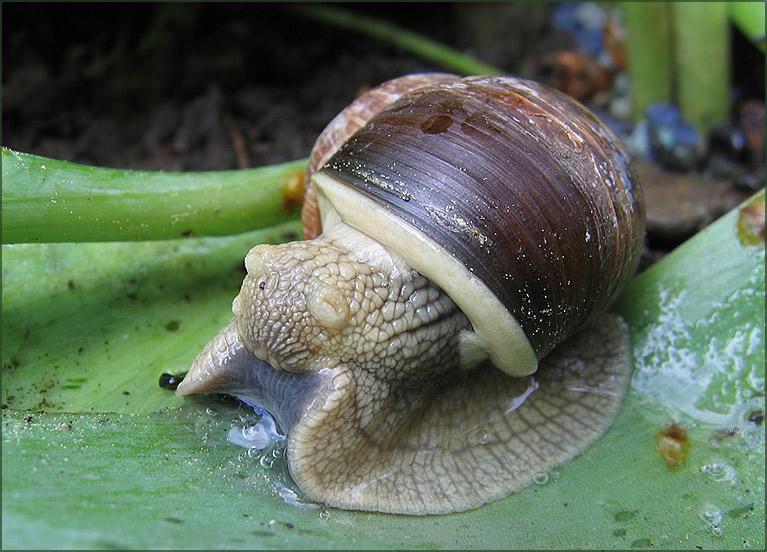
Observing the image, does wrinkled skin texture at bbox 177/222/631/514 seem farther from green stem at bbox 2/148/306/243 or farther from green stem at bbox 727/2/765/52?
green stem at bbox 727/2/765/52

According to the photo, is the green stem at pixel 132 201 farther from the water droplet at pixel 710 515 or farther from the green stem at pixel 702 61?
the green stem at pixel 702 61

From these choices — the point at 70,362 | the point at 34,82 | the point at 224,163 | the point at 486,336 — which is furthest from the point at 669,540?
the point at 34,82

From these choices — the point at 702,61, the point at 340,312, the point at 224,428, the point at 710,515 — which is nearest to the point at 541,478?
the point at 710,515

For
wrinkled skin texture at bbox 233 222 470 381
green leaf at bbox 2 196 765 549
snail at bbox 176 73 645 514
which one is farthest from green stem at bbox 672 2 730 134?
wrinkled skin texture at bbox 233 222 470 381

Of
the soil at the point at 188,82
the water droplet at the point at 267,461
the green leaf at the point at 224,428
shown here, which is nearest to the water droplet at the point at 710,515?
the green leaf at the point at 224,428

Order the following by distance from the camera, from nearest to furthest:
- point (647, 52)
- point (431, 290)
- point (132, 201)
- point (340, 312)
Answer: point (340, 312) → point (431, 290) → point (132, 201) → point (647, 52)

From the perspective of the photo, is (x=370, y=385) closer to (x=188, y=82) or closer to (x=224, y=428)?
(x=224, y=428)
